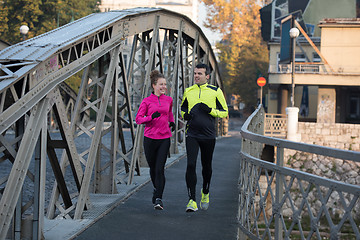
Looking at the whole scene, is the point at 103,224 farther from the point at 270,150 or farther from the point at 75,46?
the point at 270,150

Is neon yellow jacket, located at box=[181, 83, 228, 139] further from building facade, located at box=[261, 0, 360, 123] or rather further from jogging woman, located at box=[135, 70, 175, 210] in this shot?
building facade, located at box=[261, 0, 360, 123]

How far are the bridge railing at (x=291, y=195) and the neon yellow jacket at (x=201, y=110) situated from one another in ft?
1.73

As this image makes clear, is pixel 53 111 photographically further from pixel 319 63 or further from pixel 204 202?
pixel 319 63

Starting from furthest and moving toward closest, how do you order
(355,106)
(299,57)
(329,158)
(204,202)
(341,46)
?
→ 1. (299,57)
2. (355,106)
3. (341,46)
4. (329,158)
5. (204,202)

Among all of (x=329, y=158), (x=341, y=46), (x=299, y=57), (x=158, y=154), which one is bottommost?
(x=329, y=158)

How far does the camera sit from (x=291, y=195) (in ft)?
15.4

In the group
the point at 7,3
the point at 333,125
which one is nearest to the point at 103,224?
the point at 333,125

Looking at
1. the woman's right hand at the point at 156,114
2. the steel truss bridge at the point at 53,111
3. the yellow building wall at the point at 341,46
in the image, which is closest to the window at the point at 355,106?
the yellow building wall at the point at 341,46

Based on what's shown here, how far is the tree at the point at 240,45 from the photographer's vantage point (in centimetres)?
6094

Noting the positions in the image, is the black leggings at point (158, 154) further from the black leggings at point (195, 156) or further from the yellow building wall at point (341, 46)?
the yellow building wall at point (341, 46)

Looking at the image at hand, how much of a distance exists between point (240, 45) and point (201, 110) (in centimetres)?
5779

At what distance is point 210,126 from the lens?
285 inches

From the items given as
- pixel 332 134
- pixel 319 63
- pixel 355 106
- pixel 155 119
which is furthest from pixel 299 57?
pixel 155 119

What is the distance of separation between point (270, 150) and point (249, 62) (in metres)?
35.4
